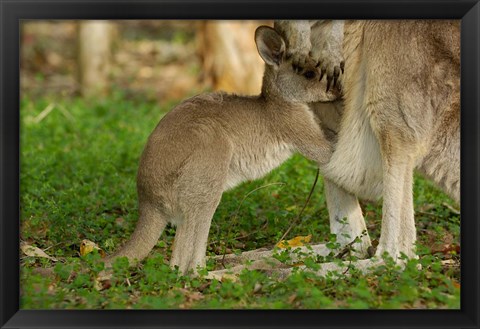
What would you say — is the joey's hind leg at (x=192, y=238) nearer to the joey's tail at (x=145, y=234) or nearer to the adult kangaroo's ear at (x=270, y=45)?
the joey's tail at (x=145, y=234)

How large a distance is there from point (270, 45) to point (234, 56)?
5524 mm

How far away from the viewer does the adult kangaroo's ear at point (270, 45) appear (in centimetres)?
494

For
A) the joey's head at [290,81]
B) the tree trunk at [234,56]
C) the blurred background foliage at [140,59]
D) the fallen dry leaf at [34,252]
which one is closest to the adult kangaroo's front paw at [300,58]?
the joey's head at [290,81]

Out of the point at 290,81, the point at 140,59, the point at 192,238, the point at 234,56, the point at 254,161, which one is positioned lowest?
the point at 192,238

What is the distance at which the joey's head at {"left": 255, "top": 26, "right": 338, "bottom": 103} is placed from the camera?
5.10 meters

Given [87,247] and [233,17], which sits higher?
[233,17]

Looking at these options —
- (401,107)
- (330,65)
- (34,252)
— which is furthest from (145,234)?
(401,107)

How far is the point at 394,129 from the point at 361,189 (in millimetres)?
532

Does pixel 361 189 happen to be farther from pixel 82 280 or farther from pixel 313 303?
pixel 82 280

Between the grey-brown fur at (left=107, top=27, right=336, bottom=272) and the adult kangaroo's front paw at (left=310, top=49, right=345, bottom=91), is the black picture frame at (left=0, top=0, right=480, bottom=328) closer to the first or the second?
the grey-brown fur at (left=107, top=27, right=336, bottom=272)

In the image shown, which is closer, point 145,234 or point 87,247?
point 145,234

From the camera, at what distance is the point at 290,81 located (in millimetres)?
5160

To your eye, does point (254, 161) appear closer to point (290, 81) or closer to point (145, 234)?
point (290, 81)

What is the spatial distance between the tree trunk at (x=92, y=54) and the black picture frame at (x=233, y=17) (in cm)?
768
